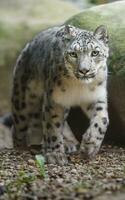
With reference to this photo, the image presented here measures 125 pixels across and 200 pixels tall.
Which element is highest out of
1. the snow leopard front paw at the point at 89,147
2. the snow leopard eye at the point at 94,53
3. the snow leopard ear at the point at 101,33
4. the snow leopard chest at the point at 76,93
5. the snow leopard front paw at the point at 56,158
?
the snow leopard ear at the point at 101,33

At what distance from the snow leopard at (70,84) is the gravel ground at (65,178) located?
206 mm

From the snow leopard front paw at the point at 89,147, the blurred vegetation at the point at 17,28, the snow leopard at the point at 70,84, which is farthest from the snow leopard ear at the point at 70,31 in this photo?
the blurred vegetation at the point at 17,28

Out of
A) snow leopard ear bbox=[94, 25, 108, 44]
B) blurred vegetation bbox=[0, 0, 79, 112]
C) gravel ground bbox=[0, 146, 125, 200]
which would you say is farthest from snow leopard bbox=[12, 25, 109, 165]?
blurred vegetation bbox=[0, 0, 79, 112]

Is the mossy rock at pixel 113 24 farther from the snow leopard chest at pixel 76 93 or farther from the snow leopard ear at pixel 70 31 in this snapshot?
the snow leopard ear at pixel 70 31

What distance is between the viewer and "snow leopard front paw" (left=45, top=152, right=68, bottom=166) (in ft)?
22.0

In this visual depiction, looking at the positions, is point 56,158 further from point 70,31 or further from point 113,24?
point 113,24

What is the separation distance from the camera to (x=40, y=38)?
26.2 ft

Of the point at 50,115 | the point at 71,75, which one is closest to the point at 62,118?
the point at 50,115

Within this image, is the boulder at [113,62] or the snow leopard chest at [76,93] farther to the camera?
the boulder at [113,62]

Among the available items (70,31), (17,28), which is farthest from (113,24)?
(17,28)

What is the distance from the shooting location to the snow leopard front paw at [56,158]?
Answer: 22.0 ft

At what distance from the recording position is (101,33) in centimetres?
679

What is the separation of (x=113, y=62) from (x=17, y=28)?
6.06 metres

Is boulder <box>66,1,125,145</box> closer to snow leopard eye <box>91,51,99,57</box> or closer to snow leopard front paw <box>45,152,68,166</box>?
snow leopard eye <box>91,51,99,57</box>
